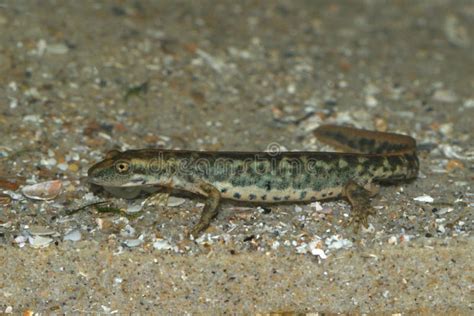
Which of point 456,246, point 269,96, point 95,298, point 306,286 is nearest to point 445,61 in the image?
point 269,96

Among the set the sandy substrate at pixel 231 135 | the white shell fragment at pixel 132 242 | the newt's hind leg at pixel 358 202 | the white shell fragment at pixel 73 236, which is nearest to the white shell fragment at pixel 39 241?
the sandy substrate at pixel 231 135

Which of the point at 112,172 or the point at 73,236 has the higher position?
the point at 112,172

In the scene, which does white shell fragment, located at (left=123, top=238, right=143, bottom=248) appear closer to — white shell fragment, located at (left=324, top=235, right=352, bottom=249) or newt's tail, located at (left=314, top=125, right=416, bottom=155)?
white shell fragment, located at (left=324, top=235, right=352, bottom=249)

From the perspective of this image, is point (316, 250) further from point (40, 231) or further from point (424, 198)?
point (40, 231)

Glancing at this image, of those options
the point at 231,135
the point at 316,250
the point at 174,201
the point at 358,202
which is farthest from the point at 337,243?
the point at 231,135

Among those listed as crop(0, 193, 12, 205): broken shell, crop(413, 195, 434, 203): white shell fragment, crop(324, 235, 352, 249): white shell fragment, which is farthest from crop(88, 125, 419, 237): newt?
crop(0, 193, 12, 205): broken shell

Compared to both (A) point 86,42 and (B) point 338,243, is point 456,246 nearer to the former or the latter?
(B) point 338,243

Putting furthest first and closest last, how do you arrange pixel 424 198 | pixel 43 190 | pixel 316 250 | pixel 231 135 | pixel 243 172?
pixel 231 135
pixel 424 198
pixel 43 190
pixel 243 172
pixel 316 250
